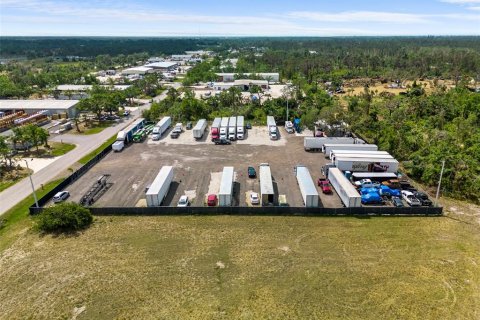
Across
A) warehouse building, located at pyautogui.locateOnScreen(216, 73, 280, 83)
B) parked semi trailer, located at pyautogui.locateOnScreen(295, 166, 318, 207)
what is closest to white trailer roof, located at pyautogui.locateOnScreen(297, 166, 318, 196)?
parked semi trailer, located at pyautogui.locateOnScreen(295, 166, 318, 207)

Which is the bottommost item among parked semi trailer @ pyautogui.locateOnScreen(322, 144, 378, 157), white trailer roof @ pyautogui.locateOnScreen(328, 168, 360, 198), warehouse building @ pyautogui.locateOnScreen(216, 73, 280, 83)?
white trailer roof @ pyautogui.locateOnScreen(328, 168, 360, 198)

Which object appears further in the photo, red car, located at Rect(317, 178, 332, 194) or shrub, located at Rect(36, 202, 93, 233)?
red car, located at Rect(317, 178, 332, 194)

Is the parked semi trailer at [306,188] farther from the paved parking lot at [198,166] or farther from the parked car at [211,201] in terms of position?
the parked car at [211,201]

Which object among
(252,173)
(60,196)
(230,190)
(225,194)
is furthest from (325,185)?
(60,196)

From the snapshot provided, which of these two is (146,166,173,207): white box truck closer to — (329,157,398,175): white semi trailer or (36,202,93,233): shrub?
(36,202,93,233): shrub

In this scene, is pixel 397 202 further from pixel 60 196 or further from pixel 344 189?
pixel 60 196

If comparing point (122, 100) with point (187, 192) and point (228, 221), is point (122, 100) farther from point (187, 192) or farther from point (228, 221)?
point (228, 221)

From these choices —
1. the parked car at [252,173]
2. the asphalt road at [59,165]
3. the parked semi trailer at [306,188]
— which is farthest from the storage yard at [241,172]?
the asphalt road at [59,165]
